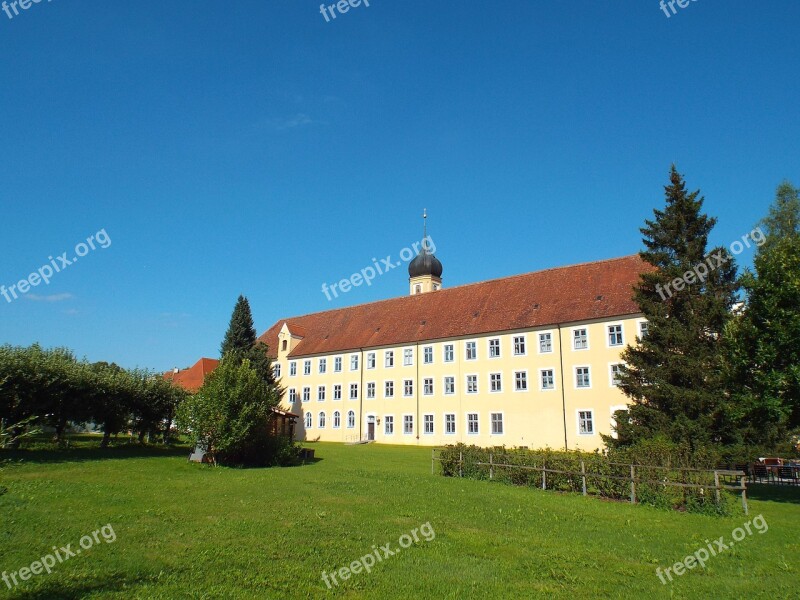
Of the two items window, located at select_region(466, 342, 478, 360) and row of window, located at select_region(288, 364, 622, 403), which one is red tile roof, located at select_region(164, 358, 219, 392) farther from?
window, located at select_region(466, 342, 478, 360)

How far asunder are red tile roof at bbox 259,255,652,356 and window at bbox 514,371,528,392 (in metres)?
3.25

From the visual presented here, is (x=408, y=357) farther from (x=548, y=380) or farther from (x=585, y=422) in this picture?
(x=585, y=422)

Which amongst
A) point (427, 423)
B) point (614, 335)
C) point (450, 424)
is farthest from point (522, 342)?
point (427, 423)

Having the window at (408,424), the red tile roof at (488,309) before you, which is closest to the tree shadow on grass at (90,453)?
the window at (408,424)

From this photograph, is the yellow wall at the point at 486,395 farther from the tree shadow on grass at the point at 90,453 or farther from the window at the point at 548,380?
the tree shadow on grass at the point at 90,453

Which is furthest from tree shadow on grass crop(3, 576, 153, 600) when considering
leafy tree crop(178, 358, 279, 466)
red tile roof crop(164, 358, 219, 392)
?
red tile roof crop(164, 358, 219, 392)

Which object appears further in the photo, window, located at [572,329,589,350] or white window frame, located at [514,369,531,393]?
white window frame, located at [514,369,531,393]

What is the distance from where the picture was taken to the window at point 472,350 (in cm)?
4156

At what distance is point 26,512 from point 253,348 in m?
33.9

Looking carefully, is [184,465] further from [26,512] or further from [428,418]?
[428,418]

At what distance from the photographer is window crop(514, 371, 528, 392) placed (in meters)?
38.7

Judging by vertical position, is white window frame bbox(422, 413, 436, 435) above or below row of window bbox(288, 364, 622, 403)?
below

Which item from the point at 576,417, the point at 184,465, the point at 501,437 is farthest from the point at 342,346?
the point at 184,465

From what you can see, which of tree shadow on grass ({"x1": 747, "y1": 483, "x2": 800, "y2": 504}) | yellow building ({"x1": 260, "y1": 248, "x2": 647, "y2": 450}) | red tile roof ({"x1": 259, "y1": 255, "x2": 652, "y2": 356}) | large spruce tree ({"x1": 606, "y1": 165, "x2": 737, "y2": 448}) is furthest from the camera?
red tile roof ({"x1": 259, "y1": 255, "x2": 652, "y2": 356})
